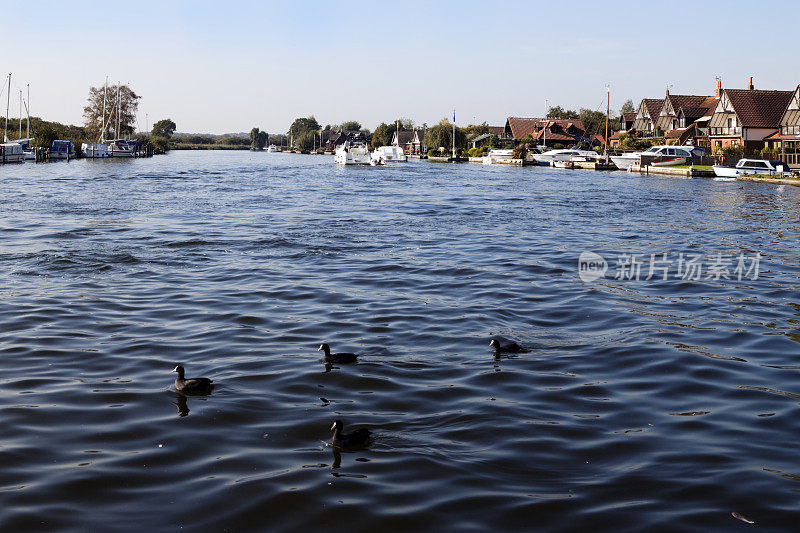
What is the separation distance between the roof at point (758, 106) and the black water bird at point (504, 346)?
74110 mm

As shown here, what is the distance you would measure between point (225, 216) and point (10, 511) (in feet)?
79.3

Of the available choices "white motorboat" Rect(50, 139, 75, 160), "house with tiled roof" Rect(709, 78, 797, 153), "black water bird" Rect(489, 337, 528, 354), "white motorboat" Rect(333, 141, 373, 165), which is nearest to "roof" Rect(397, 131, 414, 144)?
"white motorboat" Rect(333, 141, 373, 165)

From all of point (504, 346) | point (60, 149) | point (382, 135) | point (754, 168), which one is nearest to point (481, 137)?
point (382, 135)

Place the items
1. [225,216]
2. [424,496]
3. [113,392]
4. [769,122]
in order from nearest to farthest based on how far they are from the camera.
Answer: [424,496] → [113,392] → [225,216] → [769,122]

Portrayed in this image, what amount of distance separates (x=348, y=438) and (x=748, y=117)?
7937cm

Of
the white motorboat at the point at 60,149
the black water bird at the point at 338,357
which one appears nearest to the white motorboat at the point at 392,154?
the white motorboat at the point at 60,149

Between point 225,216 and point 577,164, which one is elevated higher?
point 577,164

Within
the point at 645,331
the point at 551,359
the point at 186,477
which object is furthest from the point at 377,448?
the point at 645,331

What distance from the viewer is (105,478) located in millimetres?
6430

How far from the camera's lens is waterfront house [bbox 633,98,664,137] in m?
98.2

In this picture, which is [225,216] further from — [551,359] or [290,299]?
[551,359]

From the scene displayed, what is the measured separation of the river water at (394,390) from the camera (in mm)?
6086

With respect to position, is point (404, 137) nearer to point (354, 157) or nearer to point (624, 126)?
point (624, 126)

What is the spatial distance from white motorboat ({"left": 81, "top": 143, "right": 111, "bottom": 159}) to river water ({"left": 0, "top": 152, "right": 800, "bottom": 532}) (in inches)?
3517
